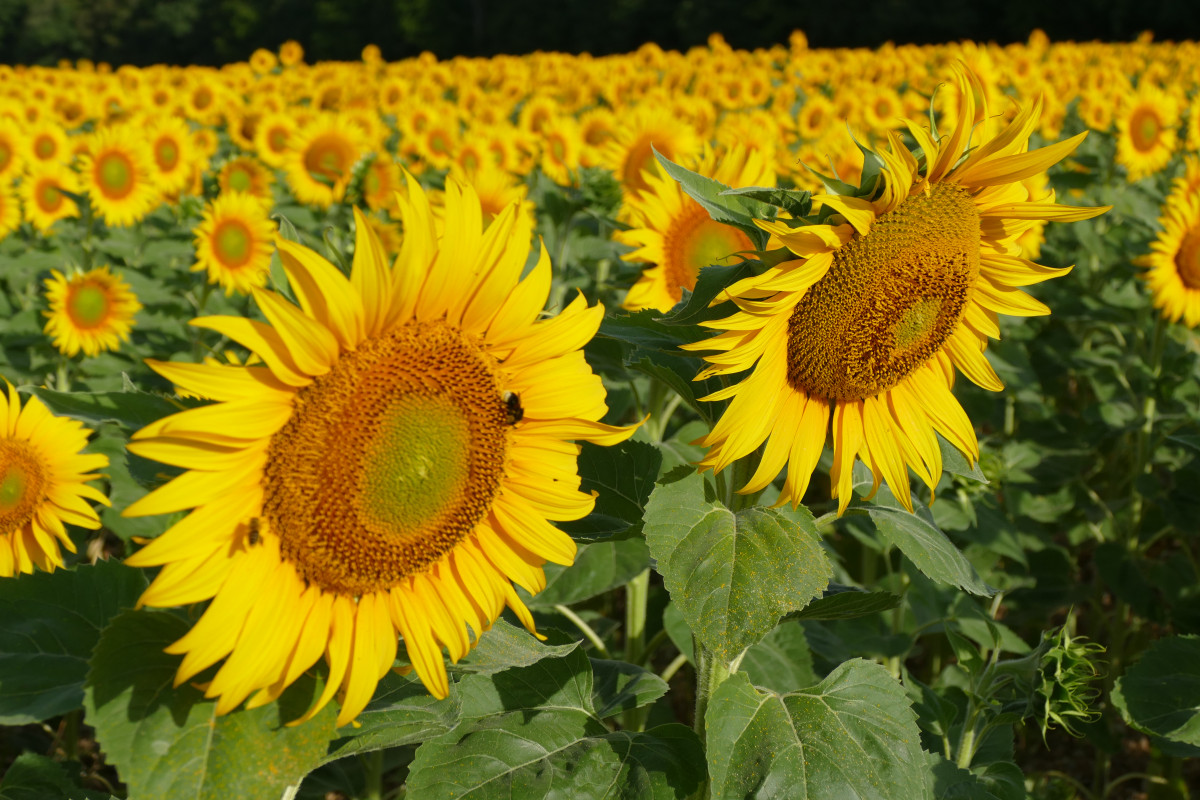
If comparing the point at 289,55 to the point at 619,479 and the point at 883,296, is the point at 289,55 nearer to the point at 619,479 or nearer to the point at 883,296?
the point at 619,479

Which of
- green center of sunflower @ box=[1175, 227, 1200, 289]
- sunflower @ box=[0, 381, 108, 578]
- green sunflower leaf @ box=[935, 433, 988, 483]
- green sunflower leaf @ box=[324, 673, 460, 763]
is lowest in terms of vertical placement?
green sunflower leaf @ box=[324, 673, 460, 763]

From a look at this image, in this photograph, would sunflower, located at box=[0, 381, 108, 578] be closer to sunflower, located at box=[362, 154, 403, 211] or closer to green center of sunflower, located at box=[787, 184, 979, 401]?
green center of sunflower, located at box=[787, 184, 979, 401]

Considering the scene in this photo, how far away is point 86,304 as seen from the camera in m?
4.07

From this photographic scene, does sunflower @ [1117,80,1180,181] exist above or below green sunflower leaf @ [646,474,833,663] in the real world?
above

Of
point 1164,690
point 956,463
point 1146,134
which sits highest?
point 1146,134

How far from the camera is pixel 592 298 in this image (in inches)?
163

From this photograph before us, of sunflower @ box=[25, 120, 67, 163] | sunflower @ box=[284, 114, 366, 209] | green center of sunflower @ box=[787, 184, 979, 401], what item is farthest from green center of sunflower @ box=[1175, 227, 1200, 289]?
sunflower @ box=[25, 120, 67, 163]

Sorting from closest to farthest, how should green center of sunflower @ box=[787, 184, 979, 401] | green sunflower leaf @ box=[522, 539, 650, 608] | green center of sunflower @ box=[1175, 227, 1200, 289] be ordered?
green center of sunflower @ box=[787, 184, 979, 401] < green sunflower leaf @ box=[522, 539, 650, 608] < green center of sunflower @ box=[1175, 227, 1200, 289]

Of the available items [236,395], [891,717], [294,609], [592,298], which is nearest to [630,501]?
[891,717]

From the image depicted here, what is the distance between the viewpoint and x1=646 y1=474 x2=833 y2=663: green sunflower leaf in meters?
1.37

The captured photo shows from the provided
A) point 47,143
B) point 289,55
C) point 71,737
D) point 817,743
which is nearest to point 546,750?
point 817,743

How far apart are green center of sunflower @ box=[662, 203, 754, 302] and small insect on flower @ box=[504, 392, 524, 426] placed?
1.71 metres

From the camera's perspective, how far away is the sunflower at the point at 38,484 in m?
1.74

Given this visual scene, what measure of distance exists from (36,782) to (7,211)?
457 cm
